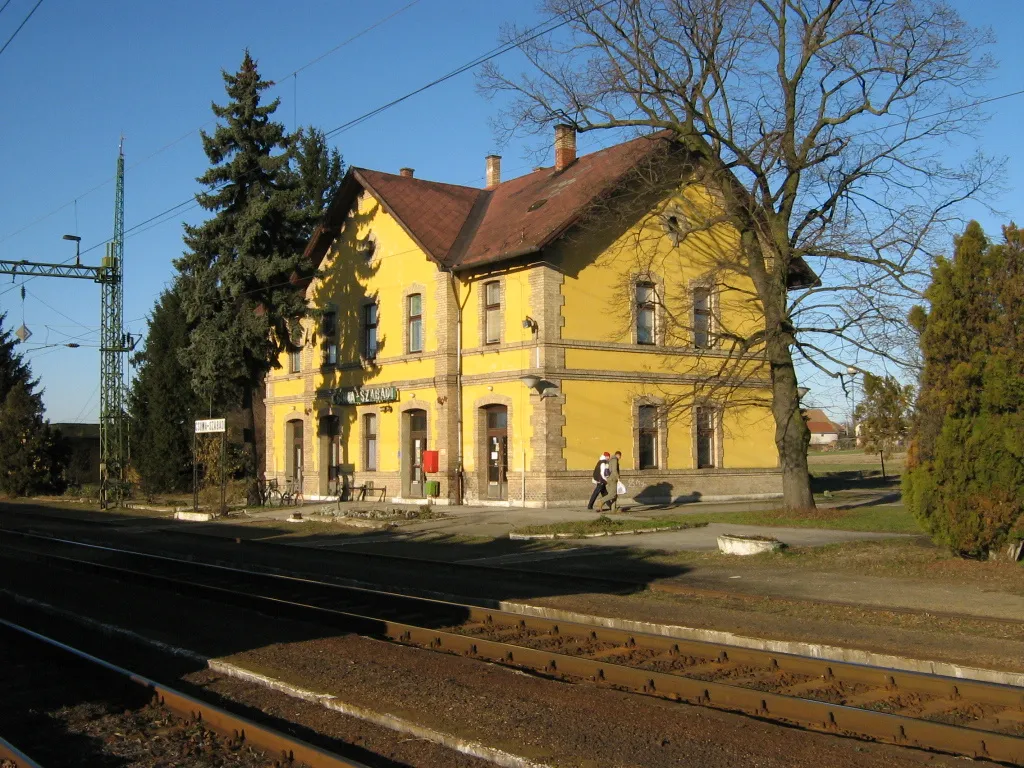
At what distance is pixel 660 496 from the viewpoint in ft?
96.8

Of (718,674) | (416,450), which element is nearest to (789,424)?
(416,450)

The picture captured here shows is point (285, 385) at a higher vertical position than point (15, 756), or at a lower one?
higher

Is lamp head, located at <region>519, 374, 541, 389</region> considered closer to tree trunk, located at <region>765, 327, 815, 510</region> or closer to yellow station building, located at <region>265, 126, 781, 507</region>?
yellow station building, located at <region>265, 126, 781, 507</region>

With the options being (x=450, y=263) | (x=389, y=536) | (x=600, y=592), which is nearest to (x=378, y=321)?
(x=450, y=263)

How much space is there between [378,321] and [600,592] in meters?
Result: 21.0

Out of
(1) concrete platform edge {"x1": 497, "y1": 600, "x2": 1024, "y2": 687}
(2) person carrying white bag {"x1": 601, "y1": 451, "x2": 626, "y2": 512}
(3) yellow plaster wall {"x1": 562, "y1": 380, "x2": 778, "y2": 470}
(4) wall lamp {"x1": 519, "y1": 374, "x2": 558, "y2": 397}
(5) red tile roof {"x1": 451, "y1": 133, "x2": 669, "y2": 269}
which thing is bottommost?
(1) concrete platform edge {"x1": 497, "y1": 600, "x2": 1024, "y2": 687}

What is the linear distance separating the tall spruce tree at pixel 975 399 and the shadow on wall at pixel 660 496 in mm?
13884

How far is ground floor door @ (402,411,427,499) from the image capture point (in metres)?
31.4

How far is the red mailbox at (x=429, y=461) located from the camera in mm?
29500

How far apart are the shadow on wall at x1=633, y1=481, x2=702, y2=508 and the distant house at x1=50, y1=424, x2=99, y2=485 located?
3749cm

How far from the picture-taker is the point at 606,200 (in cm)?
2653

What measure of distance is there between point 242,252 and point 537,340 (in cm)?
1063

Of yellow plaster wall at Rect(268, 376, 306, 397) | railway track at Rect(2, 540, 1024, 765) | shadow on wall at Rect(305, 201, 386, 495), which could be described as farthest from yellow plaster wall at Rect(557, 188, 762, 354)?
railway track at Rect(2, 540, 1024, 765)

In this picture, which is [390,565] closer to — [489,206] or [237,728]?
[237,728]
